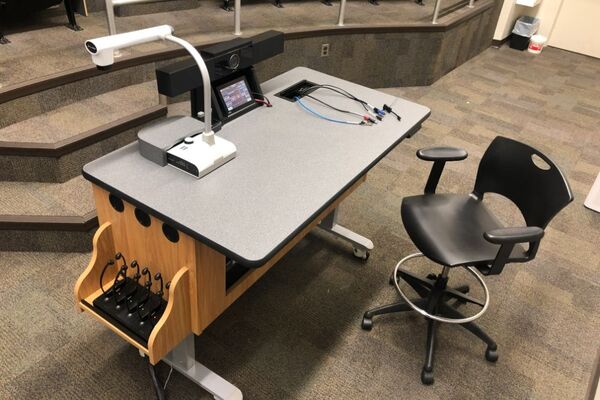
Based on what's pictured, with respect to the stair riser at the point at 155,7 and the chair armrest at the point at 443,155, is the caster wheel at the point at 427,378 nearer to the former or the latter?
the chair armrest at the point at 443,155

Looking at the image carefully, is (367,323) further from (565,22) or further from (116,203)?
(565,22)

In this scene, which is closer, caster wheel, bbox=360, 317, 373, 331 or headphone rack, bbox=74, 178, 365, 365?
headphone rack, bbox=74, 178, 365, 365

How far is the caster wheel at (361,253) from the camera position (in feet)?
7.64

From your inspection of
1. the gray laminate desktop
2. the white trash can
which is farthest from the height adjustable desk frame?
the white trash can

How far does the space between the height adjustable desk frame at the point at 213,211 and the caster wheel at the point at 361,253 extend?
0.75 meters

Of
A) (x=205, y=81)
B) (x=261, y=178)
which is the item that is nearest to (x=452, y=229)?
(x=261, y=178)

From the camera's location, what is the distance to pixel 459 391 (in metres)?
1.79

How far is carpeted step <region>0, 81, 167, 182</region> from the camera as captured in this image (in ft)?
7.07

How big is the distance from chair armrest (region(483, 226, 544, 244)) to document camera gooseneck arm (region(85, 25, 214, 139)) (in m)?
0.93

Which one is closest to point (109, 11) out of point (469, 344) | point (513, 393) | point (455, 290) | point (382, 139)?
point (382, 139)

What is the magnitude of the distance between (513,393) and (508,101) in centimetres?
301

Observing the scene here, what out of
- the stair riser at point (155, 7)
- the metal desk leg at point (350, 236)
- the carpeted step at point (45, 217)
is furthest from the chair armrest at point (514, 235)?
the stair riser at point (155, 7)

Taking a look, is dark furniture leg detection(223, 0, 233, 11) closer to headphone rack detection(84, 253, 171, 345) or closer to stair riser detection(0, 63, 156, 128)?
stair riser detection(0, 63, 156, 128)

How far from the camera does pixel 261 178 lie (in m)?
1.45
